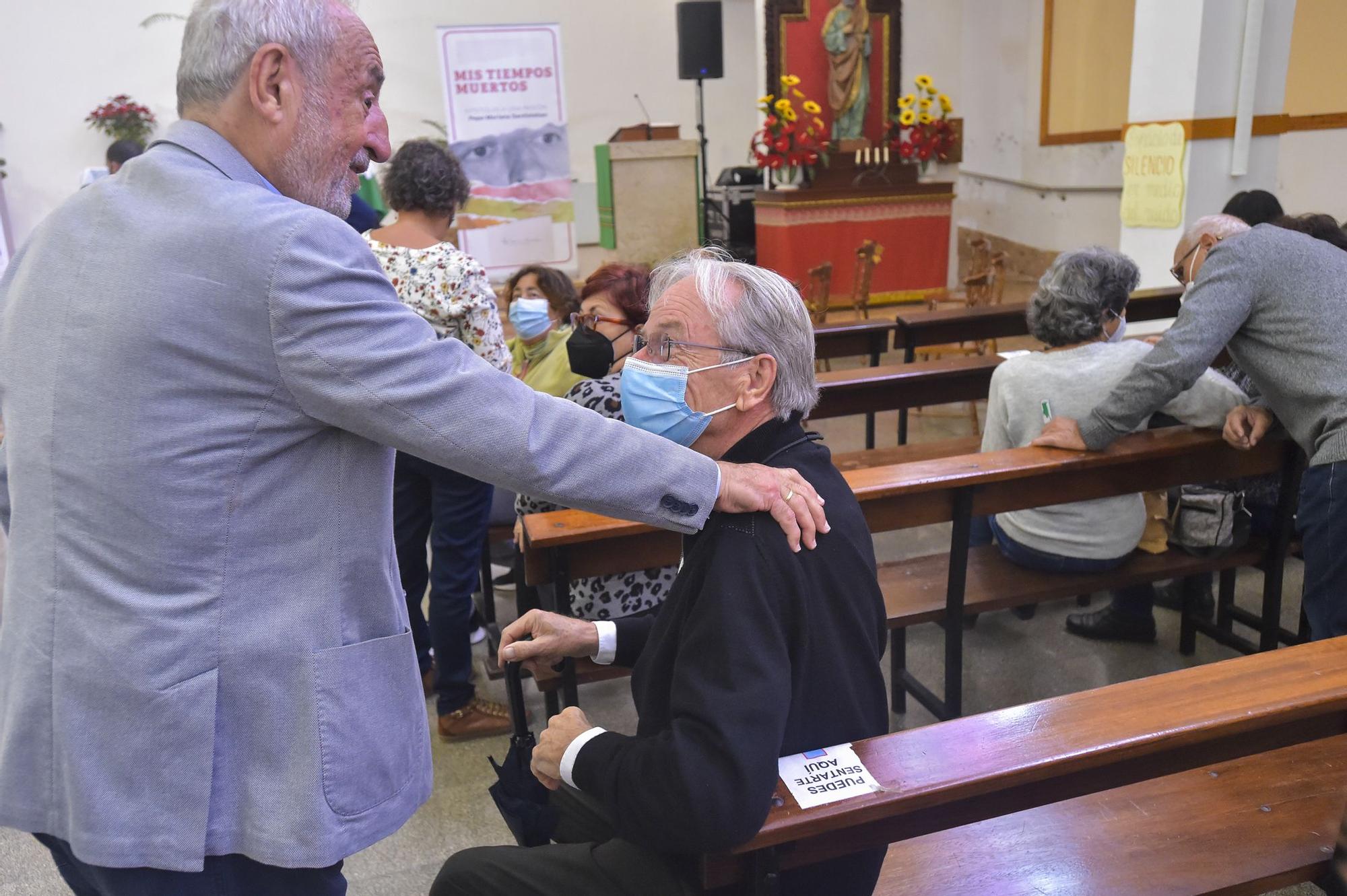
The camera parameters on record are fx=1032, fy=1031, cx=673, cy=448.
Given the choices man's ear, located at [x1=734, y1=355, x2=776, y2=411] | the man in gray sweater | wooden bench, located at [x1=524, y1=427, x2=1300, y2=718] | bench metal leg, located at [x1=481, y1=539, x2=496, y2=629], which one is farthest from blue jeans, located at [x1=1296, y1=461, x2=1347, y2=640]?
bench metal leg, located at [x1=481, y1=539, x2=496, y2=629]

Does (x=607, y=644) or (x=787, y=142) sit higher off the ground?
(x=787, y=142)

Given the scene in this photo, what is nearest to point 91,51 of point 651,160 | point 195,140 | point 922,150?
point 651,160

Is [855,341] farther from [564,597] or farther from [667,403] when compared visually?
[667,403]

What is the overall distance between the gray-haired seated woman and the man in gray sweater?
0.19 meters

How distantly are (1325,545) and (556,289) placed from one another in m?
2.26

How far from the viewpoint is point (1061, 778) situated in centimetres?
134

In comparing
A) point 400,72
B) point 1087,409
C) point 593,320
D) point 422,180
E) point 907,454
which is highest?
Result: point 400,72

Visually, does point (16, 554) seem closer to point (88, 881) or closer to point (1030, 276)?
point (88, 881)

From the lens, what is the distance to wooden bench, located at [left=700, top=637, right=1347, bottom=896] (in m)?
1.25

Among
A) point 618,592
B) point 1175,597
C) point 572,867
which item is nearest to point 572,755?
point 572,867

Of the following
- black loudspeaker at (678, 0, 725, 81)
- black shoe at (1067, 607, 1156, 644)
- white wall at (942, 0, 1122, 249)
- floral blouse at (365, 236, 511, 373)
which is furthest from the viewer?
white wall at (942, 0, 1122, 249)

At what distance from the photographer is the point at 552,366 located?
3.18m

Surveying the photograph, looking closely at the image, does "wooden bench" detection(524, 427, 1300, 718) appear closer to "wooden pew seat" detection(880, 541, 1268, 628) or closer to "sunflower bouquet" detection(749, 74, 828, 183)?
"wooden pew seat" detection(880, 541, 1268, 628)

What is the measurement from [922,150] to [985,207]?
2.98 metres
